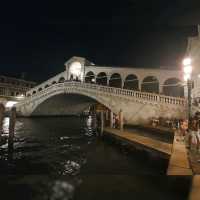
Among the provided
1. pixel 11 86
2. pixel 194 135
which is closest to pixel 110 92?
pixel 194 135

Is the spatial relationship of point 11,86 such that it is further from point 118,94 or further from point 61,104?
point 118,94

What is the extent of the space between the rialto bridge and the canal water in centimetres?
599

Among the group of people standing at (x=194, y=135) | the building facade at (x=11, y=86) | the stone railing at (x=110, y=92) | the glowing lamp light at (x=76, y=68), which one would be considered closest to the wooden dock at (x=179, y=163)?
the group of people standing at (x=194, y=135)

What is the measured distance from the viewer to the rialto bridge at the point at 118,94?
50.0ft

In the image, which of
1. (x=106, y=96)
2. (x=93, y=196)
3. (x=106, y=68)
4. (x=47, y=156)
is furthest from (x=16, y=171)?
(x=106, y=68)

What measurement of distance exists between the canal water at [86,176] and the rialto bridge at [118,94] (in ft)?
19.7

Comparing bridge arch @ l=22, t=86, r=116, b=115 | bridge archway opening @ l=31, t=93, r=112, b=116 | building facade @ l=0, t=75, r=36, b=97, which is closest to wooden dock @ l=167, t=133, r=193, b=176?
bridge arch @ l=22, t=86, r=116, b=115

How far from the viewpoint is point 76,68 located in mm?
31719

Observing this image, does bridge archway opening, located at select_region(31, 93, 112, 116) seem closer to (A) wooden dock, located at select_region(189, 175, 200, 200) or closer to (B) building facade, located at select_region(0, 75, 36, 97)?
(B) building facade, located at select_region(0, 75, 36, 97)

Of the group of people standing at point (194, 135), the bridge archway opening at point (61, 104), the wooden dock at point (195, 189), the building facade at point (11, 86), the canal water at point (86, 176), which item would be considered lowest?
the canal water at point (86, 176)

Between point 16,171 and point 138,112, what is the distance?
35.6ft

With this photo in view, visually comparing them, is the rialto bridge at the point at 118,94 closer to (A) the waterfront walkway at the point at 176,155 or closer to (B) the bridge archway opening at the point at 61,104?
(B) the bridge archway opening at the point at 61,104

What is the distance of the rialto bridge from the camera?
15.2 meters

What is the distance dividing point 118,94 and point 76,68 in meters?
15.2
